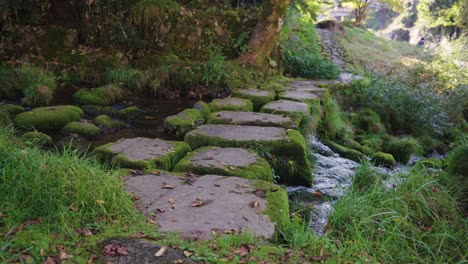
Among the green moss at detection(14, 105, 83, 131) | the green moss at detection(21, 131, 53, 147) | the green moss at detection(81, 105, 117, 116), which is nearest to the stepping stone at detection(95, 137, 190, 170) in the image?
the green moss at detection(21, 131, 53, 147)

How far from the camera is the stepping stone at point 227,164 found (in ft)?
11.3

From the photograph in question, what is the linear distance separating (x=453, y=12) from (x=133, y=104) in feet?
83.3

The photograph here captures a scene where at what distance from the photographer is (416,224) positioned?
11.1ft

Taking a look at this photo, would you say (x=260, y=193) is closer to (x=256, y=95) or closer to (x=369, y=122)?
(x=256, y=95)

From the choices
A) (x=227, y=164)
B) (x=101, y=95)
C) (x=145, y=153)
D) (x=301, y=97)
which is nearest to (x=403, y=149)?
(x=301, y=97)

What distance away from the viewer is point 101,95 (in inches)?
239

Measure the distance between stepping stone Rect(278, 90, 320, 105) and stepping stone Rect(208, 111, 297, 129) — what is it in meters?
1.28

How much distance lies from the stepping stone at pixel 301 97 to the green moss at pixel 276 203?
11.4ft

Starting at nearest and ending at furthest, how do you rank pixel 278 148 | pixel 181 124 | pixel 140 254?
pixel 140 254, pixel 278 148, pixel 181 124

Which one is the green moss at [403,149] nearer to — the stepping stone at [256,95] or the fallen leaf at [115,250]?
the stepping stone at [256,95]

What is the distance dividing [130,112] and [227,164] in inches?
107

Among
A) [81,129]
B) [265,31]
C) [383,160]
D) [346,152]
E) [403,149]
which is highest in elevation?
[265,31]

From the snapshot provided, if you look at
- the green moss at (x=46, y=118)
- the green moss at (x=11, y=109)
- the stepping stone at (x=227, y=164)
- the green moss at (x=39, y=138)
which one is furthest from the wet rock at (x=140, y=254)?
the green moss at (x=11, y=109)

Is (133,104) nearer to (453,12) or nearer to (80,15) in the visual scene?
(80,15)
